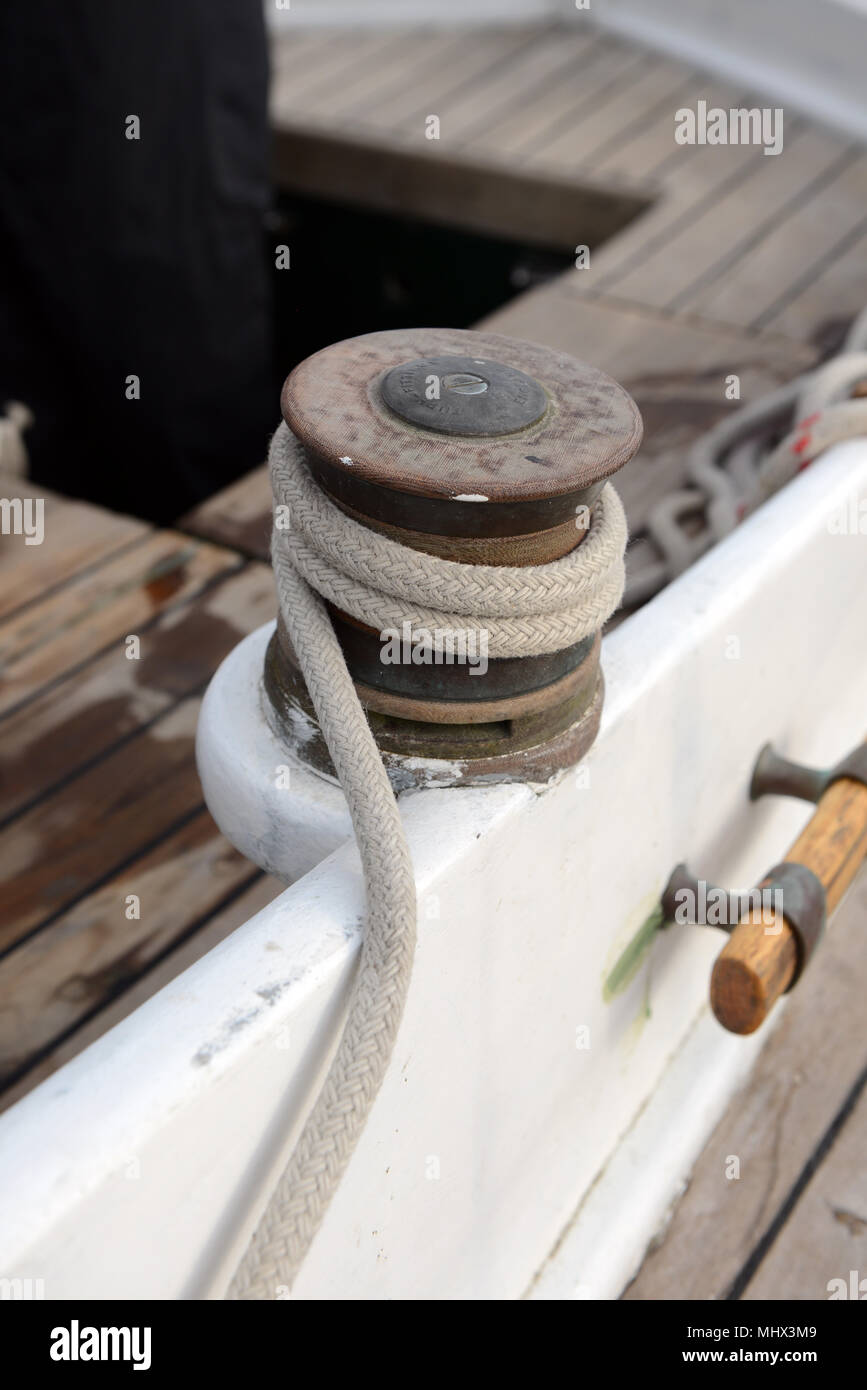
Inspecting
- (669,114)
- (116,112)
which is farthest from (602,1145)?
(669,114)

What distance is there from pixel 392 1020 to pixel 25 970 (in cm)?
68

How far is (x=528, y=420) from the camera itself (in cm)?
89

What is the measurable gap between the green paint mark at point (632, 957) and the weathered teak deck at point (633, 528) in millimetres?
334

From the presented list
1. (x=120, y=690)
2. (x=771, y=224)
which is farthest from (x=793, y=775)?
(x=771, y=224)

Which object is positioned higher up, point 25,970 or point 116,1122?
point 116,1122

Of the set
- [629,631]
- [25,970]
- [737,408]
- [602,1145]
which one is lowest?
[602,1145]

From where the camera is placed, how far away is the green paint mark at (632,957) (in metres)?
1.28

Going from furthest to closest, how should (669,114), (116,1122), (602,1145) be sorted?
1. (669,114)
2. (602,1145)
3. (116,1122)

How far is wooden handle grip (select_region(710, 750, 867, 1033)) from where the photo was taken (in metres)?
1.11

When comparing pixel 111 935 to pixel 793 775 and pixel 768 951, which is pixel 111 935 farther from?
pixel 793 775

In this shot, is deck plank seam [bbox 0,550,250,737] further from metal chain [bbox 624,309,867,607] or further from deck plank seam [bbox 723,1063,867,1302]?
deck plank seam [bbox 723,1063,867,1302]

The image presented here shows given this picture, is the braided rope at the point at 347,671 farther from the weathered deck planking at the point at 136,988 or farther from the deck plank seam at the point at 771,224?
the deck plank seam at the point at 771,224

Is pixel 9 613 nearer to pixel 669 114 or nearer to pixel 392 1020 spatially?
pixel 392 1020

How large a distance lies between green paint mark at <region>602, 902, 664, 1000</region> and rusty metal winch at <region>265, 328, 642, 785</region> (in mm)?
360
